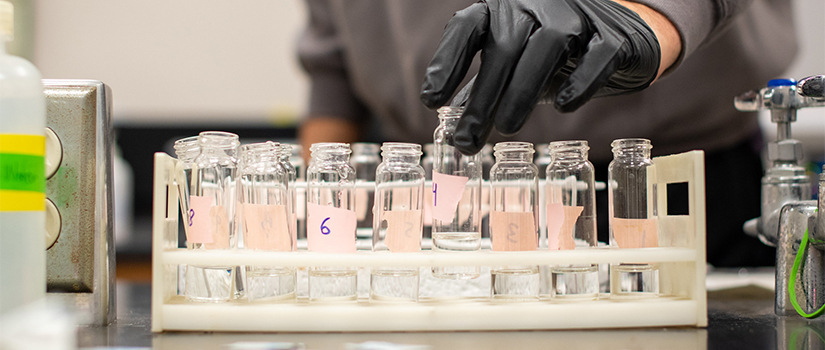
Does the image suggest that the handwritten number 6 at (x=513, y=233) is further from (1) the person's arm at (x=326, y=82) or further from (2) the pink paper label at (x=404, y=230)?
(1) the person's arm at (x=326, y=82)

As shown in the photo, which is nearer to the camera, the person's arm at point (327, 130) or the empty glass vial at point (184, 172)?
the empty glass vial at point (184, 172)

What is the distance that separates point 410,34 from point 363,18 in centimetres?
20

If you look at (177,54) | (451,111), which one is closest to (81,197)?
(451,111)

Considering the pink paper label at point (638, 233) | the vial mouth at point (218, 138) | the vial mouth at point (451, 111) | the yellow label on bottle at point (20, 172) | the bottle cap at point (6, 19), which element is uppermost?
the bottle cap at point (6, 19)

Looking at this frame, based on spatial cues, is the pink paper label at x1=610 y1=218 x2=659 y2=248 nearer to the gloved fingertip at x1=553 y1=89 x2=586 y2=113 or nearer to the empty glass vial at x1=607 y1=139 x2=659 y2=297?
the empty glass vial at x1=607 y1=139 x2=659 y2=297

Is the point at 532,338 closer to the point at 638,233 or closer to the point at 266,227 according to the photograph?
the point at 638,233

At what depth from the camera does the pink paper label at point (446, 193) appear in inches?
34.9

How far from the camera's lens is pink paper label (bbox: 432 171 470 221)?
2.90 feet

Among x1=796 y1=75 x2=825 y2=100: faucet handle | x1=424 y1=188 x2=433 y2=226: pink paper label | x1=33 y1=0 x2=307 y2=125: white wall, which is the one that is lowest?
x1=424 y1=188 x2=433 y2=226: pink paper label

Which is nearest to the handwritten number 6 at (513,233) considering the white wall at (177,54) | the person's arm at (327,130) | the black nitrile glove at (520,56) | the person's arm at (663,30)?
the black nitrile glove at (520,56)

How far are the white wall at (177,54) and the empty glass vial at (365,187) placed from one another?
192 cm

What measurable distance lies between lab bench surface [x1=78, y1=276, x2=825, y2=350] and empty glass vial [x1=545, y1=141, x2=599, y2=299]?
86 millimetres

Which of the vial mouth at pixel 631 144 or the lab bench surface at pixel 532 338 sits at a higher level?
the vial mouth at pixel 631 144

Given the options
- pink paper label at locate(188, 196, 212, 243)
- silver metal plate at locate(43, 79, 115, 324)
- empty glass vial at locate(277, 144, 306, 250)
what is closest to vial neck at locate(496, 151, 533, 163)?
empty glass vial at locate(277, 144, 306, 250)
